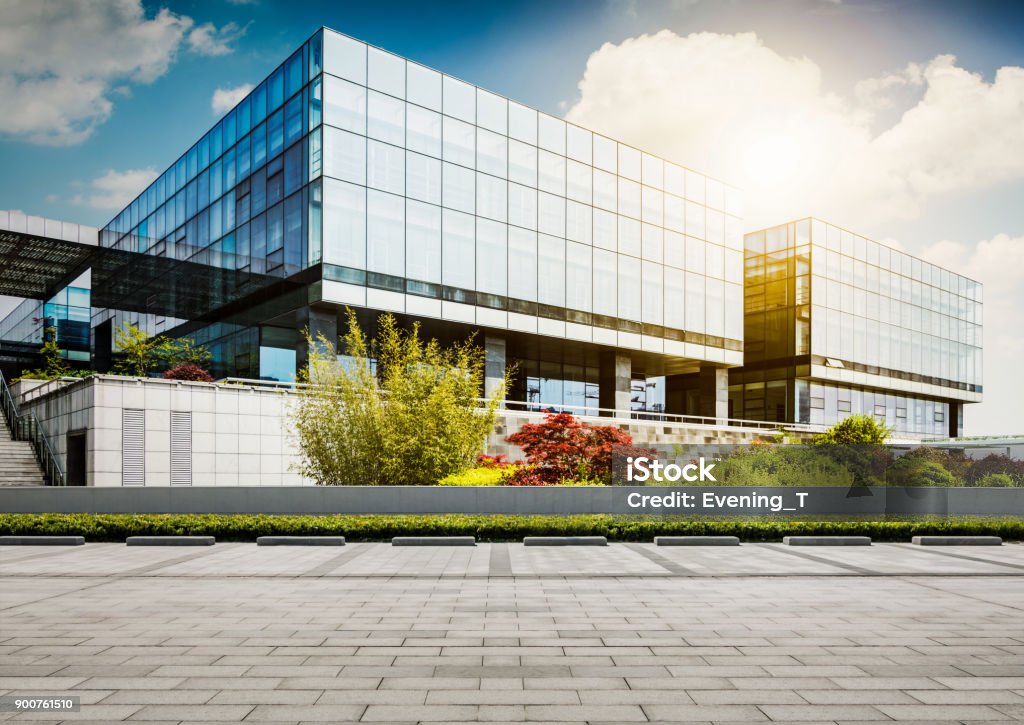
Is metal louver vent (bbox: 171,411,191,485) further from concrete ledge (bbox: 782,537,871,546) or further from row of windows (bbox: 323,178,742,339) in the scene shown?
concrete ledge (bbox: 782,537,871,546)

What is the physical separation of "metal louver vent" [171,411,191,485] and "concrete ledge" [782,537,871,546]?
726 inches

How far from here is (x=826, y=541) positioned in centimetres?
1655

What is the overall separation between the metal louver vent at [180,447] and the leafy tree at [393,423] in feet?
13.6

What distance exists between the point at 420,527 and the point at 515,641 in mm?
9423

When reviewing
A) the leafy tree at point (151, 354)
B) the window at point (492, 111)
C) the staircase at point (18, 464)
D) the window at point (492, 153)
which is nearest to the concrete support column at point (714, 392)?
the window at point (492, 153)

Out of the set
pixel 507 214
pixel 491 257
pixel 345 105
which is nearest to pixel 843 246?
pixel 507 214

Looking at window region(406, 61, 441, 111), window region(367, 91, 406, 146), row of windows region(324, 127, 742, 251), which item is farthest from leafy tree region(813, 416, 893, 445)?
window region(367, 91, 406, 146)

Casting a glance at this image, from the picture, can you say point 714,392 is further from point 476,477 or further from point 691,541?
point 691,541

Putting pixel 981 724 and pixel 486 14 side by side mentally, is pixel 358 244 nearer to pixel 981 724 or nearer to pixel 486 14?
pixel 486 14

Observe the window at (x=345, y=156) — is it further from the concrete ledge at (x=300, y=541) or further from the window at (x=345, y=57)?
the concrete ledge at (x=300, y=541)

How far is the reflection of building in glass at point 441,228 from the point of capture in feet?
110

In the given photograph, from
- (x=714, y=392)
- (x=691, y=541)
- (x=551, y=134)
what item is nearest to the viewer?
(x=691, y=541)

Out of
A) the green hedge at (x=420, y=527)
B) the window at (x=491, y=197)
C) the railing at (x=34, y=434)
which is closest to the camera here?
the green hedge at (x=420, y=527)

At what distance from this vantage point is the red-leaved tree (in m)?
21.8
